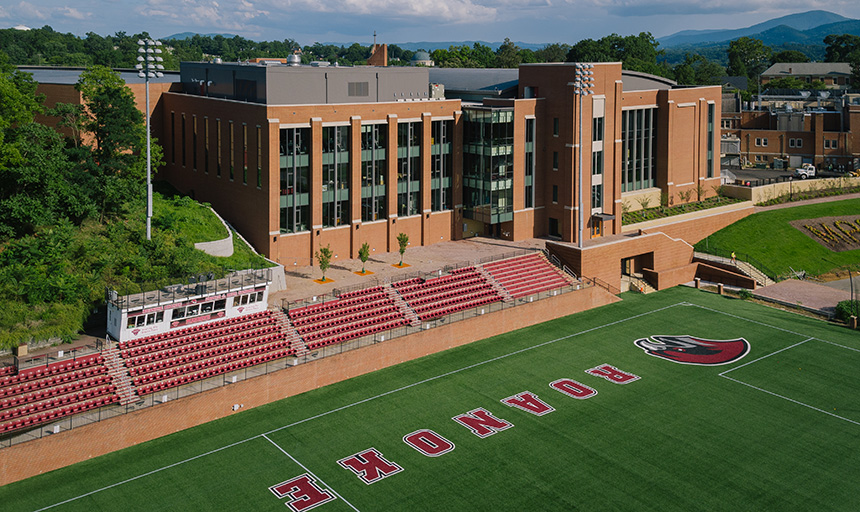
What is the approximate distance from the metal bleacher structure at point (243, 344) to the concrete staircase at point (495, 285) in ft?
0.27

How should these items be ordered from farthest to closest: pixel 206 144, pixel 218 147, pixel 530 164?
pixel 530 164
pixel 206 144
pixel 218 147

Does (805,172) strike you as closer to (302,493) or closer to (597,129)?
(597,129)

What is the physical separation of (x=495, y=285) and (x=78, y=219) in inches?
1135

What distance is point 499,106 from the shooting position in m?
66.3

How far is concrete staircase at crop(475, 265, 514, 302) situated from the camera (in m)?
57.4

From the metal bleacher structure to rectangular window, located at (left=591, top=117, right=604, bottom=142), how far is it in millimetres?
12450

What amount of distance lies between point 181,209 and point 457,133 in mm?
22046

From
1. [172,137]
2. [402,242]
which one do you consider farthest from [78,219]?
[402,242]

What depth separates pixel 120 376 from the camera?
41156 mm

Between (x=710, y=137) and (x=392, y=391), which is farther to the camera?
(x=710, y=137)

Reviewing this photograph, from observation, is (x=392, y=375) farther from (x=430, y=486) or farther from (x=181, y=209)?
(x=181, y=209)

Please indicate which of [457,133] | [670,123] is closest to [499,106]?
[457,133]

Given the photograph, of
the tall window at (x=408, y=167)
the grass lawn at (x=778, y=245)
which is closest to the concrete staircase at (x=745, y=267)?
the grass lawn at (x=778, y=245)

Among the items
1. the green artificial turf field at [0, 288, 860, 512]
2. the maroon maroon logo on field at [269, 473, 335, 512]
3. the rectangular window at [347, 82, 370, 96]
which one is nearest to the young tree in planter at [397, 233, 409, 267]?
the green artificial turf field at [0, 288, 860, 512]
